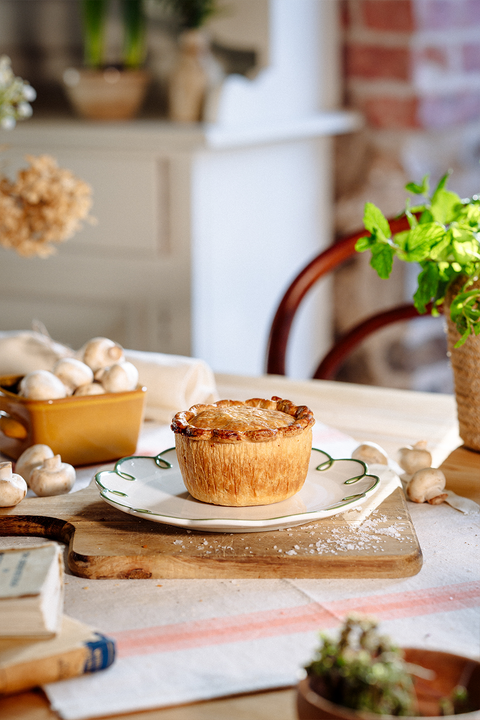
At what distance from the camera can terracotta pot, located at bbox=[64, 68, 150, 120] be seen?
219 centimetres

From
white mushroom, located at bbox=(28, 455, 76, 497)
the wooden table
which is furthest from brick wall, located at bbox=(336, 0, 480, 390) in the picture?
white mushroom, located at bbox=(28, 455, 76, 497)

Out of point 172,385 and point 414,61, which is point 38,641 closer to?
point 172,385


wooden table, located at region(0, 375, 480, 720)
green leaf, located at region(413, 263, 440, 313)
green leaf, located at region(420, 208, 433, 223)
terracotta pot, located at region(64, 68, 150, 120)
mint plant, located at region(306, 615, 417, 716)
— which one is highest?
terracotta pot, located at region(64, 68, 150, 120)

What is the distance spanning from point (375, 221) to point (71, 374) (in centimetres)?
37

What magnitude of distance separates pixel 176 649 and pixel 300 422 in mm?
253

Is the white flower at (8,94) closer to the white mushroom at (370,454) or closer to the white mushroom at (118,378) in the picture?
the white mushroom at (118,378)

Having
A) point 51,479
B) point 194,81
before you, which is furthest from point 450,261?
point 194,81

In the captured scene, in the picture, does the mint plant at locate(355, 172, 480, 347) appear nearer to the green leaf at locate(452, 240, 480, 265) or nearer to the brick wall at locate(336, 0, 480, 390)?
the green leaf at locate(452, 240, 480, 265)

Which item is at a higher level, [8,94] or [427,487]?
[8,94]

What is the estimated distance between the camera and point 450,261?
91 centimetres

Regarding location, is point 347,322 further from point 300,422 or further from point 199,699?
point 199,699

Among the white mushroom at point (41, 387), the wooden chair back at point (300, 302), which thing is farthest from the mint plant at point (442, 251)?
the wooden chair back at point (300, 302)

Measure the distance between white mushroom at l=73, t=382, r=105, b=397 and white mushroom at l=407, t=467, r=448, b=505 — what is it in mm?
353

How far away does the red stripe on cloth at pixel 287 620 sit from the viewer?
600mm
